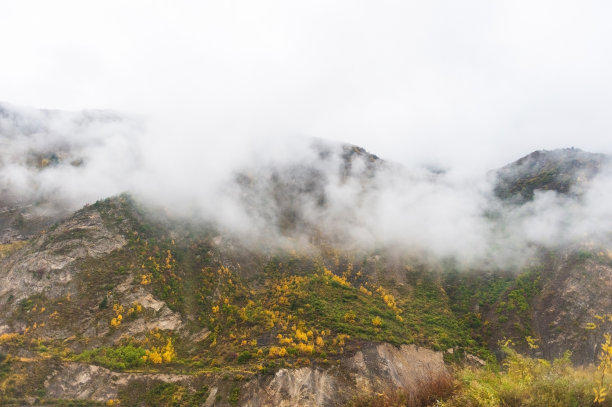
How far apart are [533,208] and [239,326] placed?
378ft

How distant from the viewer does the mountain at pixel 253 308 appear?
203 feet

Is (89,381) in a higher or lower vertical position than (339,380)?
lower

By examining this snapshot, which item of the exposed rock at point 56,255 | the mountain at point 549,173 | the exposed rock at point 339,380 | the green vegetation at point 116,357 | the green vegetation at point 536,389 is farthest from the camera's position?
the mountain at point 549,173

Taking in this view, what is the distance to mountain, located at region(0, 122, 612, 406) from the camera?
61969mm

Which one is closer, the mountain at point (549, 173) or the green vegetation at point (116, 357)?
the green vegetation at point (116, 357)

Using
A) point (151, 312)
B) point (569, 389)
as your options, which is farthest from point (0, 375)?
point (569, 389)

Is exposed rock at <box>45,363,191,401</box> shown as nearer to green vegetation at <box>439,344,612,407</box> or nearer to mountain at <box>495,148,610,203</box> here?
green vegetation at <box>439,344,612,407</box>

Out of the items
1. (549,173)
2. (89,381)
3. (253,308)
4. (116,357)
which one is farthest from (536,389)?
(549,173)

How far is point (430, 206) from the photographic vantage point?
161 m

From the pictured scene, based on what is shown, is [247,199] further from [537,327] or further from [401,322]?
[537,327]

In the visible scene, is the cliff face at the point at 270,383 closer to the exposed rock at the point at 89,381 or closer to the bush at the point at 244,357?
the exposed rock at the point at 89,381

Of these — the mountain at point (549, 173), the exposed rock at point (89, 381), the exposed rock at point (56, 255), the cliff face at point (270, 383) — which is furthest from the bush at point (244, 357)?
the mountain at point (549, 173)

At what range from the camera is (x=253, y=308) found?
94.7m

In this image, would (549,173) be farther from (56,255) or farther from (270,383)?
(56,255)
